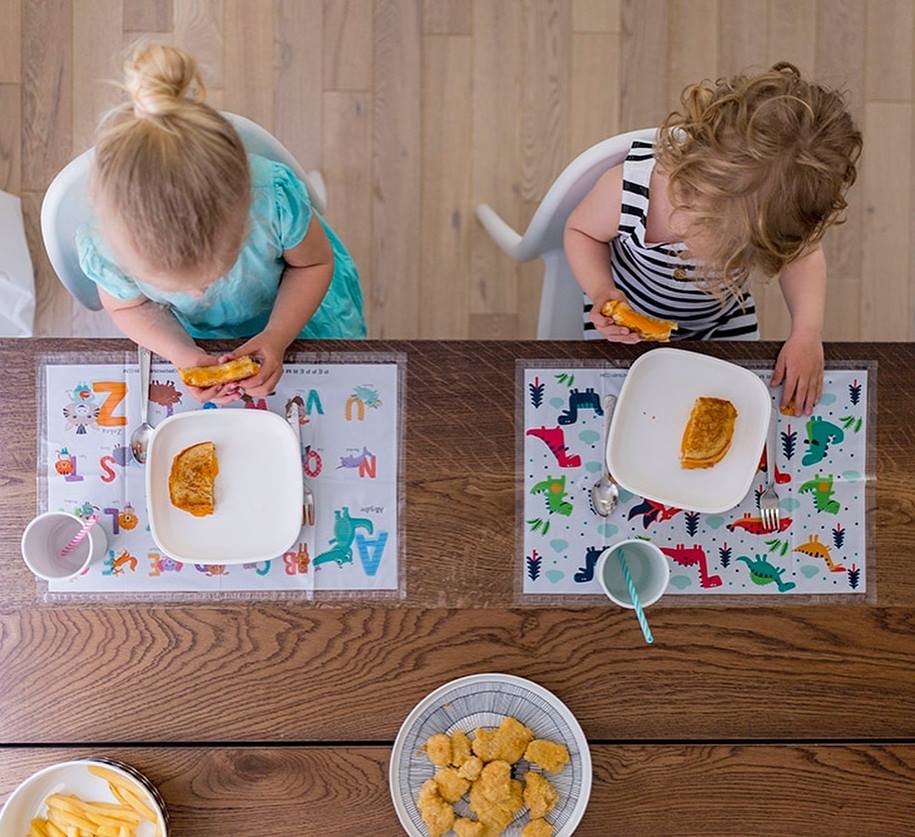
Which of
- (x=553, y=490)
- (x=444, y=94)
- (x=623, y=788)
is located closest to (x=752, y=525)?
(x=553, y=490)

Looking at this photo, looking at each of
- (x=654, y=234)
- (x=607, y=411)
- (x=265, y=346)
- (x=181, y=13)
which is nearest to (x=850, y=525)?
(x=607, y=411)

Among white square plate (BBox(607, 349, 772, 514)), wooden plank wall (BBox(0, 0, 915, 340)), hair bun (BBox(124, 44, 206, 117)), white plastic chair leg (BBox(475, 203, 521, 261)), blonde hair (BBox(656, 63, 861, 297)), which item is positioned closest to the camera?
hair bun (BBox(124, 44, 206, 117))

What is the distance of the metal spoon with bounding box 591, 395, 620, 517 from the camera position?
3.78 ft

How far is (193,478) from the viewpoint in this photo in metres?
1.10

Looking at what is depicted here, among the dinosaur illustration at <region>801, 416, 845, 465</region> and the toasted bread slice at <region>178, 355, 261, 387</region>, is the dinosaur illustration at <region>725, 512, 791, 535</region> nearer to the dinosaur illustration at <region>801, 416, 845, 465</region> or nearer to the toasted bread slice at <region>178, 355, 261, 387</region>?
the dinosaur illustration at <region>801, 416, 845, 465</region>

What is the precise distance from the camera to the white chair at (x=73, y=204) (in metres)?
1.09

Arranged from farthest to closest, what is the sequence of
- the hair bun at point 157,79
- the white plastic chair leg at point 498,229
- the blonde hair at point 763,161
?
the white plastic chair leg at point 498,229 → the blonde hair at point 763,161 → the hair bun at point 157,79

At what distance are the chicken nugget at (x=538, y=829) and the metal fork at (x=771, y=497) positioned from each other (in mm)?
480

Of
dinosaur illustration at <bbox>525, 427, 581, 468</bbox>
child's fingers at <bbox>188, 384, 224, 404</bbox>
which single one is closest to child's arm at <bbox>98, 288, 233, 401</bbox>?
child's fingers at <bbox>188, 384, 224, 404</bbox>

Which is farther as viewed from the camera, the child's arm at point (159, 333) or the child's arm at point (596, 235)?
the child's arm at point (596, 235)

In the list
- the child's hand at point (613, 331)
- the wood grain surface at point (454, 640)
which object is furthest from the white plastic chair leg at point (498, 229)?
the wood grain surface at point (454, 640)

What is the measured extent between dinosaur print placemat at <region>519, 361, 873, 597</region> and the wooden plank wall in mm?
740

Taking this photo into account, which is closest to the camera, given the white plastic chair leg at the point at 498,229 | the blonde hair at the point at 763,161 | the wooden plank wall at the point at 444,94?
the blonde hair at the point at 763,161

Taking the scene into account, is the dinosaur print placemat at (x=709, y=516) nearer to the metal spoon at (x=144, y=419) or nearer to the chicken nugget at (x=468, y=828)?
the chicken nugget at (x=468, y=828)
